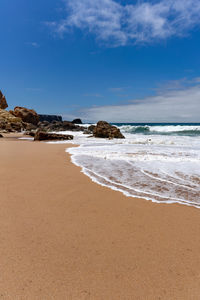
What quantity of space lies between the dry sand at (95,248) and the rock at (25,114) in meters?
46.0

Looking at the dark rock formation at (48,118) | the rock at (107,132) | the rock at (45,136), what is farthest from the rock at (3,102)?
the dark rock formation at (48,118)

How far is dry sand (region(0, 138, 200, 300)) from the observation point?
1163 mm

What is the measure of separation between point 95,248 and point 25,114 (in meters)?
47.5

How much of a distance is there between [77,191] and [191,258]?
5.82ft

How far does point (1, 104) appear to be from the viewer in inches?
2002

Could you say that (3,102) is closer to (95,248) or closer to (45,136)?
(45,136)

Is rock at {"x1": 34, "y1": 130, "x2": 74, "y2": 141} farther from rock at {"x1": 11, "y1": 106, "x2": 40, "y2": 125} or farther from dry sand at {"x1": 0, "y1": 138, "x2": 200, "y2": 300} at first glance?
rock at {"x1": 11, "y1": 106, "x2": 40, "y2": 125}

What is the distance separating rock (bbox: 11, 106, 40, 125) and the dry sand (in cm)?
4603

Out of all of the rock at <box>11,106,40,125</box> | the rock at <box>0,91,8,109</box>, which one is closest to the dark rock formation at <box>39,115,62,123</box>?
the rock at <box>0,91,8,109</box>

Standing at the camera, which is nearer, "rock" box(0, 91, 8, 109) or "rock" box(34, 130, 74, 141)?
"rock" box(34, 130, 74, 141)

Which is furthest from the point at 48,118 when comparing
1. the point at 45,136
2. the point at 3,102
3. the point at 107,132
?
the point at 45,136

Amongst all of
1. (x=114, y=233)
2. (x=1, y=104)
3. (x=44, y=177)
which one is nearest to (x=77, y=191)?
(x=44, y=177)

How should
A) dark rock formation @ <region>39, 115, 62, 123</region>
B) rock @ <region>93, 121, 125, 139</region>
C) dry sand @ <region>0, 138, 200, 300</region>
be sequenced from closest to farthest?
1. dry sand @ <region>0, 138, 200, 300</region>
2. rock @ <region>93, 121, 125, 139</region>
3. dark rock formation @ <region>39, 115, 62, 123</region>

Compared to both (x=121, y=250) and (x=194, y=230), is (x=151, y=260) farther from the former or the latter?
(x=194, y=230)
